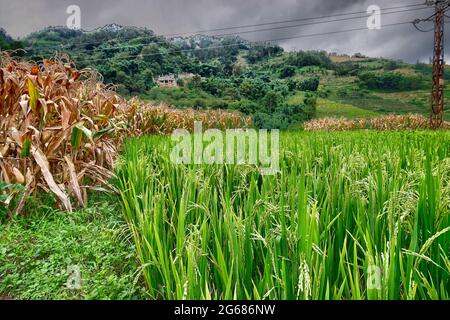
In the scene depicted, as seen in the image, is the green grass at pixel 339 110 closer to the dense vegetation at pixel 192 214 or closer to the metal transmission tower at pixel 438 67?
the metal transmission tower at pixel 438 67

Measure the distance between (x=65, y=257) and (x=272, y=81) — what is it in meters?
41.5

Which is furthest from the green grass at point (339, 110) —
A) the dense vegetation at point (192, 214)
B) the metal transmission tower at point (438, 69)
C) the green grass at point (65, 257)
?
the green grass at point (65, 257)

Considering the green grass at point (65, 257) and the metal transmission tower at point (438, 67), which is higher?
the metal transmission tower at point (438, 67)

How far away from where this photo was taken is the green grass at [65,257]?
150 cm

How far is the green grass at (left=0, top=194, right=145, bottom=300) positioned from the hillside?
1528cm

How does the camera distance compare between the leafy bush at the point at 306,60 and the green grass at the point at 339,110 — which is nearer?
the green grass at the point at 339,110

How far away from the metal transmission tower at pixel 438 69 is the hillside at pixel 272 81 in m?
7.49

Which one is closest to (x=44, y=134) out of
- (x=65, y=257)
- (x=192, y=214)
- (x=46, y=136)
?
(x=46, y=136)

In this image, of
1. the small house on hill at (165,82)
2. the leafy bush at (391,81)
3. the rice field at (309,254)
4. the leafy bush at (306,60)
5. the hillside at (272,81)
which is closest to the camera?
the rice field at (309,254)

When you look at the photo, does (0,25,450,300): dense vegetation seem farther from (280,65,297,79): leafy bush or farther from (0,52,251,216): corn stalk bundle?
(280,65,297,79): leafy bush

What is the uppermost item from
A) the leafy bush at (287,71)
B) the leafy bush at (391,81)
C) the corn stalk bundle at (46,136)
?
the leafy bush at (287,71)

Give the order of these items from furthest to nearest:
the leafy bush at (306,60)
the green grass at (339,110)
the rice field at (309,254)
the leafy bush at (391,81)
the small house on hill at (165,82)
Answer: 1. the leafy bush at (306,60)
2. the leafy bush at (391,81)
3. the green grass at (339,110)
4. the small house on hill at (165,82)
5. the rice field at (309,254)

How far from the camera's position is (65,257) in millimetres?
1878
